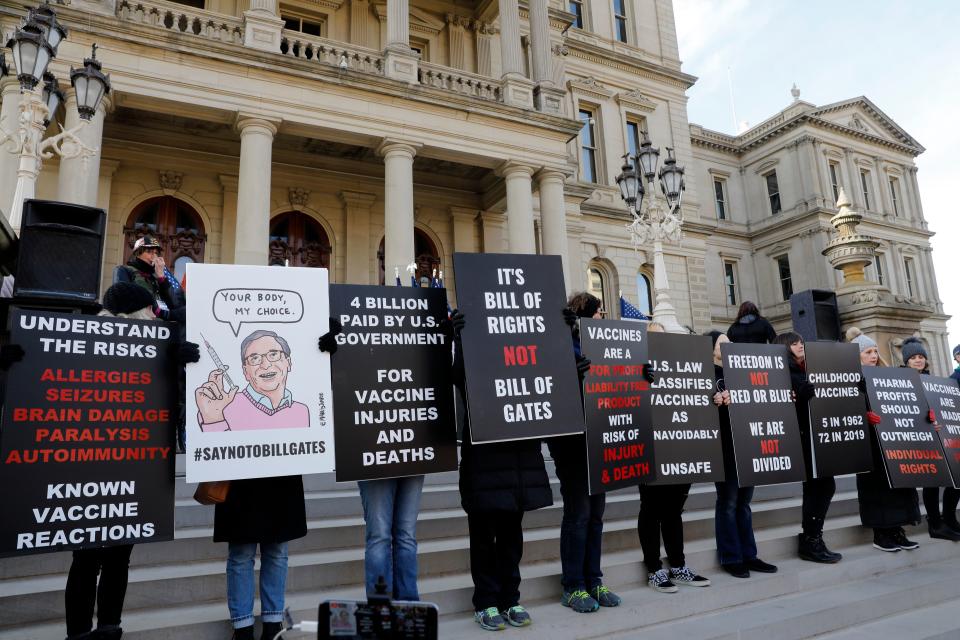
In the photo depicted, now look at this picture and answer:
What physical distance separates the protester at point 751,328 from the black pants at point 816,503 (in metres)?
1.60

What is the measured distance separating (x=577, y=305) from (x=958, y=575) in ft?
13.9

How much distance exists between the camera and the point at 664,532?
15.9 ft

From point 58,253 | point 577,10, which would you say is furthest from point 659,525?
point 577,10

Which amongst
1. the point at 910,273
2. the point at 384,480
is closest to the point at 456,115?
the point at 384,480

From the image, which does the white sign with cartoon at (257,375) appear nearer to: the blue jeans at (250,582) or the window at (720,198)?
the blue jeans at (250,582)

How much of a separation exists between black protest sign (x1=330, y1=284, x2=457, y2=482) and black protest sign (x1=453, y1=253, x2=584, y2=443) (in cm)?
28

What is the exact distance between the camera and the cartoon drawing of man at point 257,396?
132 inches

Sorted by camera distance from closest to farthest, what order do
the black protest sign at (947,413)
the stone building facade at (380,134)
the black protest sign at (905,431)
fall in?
the black protest sign at (905,431)
the black protest sign at (947,413)
the stone building facade at (380,134)

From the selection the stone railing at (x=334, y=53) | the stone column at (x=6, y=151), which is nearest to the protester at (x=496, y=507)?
the stone column at (x=6, y=151)

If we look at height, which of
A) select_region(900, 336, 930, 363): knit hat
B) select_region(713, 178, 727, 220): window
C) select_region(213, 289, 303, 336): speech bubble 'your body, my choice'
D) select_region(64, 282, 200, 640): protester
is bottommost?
select_region(64, 282, 200, 640): protester

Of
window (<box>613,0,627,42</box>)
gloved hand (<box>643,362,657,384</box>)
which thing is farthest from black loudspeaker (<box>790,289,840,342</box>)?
window (<box>613,0,627,42</box>)

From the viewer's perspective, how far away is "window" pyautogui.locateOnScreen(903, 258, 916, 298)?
41656 mm

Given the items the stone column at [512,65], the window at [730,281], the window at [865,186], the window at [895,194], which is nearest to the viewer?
the stone column at [512,65]

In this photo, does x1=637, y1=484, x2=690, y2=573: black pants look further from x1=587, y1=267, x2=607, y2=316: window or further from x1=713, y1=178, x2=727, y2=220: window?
x1=713, y1=178, x2=727, y2=220: window
